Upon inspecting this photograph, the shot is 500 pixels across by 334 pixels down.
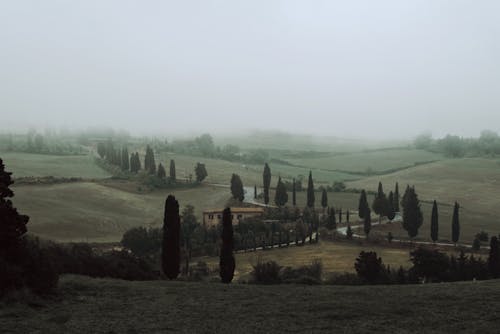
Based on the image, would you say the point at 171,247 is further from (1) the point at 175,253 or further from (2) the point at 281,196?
(2) the point at 281,196

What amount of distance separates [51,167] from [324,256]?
125m

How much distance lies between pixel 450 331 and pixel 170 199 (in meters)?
34.9

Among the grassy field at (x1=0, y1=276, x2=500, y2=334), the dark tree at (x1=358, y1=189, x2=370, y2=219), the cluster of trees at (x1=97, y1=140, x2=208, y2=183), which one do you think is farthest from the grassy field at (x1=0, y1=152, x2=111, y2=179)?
the grassy field at (x1=0, y1=276, x2=500, y2=334)

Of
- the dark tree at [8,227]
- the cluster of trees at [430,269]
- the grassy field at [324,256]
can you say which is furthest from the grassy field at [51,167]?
the dark tree at [8,227]

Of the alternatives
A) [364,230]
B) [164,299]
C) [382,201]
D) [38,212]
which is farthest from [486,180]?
[164,299]

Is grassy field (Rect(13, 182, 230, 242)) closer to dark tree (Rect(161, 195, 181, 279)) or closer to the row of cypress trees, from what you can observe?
dark tree (Rect(161, 195, 181, 279))

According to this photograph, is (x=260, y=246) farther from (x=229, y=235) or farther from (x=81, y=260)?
(x=81, y=260)

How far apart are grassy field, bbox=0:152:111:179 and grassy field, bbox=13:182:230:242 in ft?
78.1

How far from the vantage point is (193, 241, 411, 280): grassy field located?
6874 centimetres

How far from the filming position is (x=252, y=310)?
29531mm

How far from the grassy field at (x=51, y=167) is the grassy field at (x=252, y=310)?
414 ft

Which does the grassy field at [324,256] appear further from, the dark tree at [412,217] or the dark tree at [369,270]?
the dark tree at [369,270]

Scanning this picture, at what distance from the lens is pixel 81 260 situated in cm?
4538

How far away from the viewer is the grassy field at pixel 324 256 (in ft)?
226
